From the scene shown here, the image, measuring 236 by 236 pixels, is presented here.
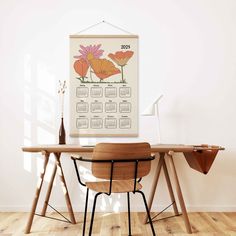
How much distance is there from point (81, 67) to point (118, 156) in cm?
141

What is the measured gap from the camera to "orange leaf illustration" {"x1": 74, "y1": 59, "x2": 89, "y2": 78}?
347 cm

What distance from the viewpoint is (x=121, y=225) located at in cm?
300

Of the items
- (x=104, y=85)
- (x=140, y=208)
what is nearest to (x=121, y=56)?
(x=104, y=85)

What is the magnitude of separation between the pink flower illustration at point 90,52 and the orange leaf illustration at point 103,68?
1.7 inches

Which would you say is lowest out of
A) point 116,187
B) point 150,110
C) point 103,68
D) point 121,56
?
point 116,187

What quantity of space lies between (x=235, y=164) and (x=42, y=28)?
242 centimetres

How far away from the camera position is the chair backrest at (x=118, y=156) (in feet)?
7.76

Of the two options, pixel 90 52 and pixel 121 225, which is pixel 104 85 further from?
pixel 121 225

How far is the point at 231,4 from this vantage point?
3486 millimetres

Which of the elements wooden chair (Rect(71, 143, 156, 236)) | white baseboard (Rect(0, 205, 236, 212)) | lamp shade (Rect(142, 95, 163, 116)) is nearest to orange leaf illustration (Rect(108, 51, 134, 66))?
lamp shade (Rect(142, 95, 163, 116))

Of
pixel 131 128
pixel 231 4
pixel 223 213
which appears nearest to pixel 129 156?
pixel 131 128

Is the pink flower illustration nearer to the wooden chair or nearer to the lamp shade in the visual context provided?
the lamp shade

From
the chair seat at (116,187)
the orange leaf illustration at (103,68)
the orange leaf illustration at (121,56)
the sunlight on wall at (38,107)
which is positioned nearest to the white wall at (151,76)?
the sunlight on wall at (38,107)

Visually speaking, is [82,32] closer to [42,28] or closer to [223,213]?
[42,28]
